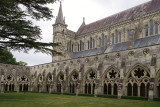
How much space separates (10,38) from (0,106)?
6.23 metres

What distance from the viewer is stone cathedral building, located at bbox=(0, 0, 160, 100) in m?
20.3

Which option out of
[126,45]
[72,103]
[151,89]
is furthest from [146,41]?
[72,103]

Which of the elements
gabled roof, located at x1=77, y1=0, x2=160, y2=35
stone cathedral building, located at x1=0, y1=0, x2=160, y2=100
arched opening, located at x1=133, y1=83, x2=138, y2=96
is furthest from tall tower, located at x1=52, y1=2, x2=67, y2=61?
arched opening, located at x1=133, y1=83, x2=138, y2=96

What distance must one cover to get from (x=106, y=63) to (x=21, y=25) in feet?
42.5

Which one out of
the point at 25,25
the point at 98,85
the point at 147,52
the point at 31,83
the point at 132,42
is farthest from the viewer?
the point at 31,83

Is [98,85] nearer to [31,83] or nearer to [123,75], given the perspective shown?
[123,75]

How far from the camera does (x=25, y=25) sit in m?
15.4

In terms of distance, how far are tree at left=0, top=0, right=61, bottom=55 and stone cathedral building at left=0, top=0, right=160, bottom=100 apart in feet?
30.9

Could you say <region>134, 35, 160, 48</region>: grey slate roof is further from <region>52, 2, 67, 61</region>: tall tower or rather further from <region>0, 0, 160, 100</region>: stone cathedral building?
<region>52, 2, 67, 61</region>: tall tower

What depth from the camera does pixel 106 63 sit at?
23.9 metres

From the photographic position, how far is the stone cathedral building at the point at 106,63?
66.6ft

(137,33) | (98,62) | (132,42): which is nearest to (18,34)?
(98,62)

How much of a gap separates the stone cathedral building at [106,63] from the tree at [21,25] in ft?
30.9

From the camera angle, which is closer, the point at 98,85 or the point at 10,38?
the point at 10,38
